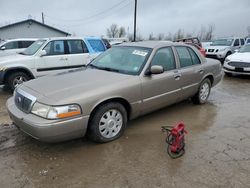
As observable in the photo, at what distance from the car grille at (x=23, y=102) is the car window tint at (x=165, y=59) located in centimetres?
225

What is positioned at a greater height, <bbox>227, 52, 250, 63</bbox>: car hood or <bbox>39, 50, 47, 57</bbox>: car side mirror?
<bbox>39, 50, 47, 57</bbox>: car side mirror

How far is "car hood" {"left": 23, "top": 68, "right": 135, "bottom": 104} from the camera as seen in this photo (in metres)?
3.54

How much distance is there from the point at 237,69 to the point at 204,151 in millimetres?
7116

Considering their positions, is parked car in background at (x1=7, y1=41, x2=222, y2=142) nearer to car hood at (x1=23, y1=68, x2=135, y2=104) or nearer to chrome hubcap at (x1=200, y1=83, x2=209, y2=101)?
car hood at (x1=23, y1=68, x2=135, y2=104)

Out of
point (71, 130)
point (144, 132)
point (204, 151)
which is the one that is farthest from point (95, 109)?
point (204, 151)

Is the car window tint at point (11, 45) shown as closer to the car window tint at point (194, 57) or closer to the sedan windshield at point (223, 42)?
the car window tint at point (194, 57)

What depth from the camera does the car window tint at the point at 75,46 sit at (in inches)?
322

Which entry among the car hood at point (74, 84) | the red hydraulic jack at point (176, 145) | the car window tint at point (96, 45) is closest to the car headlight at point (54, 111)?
the car hood at point (74, 84)

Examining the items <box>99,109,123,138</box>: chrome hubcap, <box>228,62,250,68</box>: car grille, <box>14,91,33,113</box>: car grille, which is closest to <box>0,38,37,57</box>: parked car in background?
<box>228,62,250,68</box>: car grille

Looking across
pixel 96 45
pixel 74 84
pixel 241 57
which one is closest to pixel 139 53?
pixel 74 84

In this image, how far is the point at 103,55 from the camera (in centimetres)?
529

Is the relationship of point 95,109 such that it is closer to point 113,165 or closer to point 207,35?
point 113,165

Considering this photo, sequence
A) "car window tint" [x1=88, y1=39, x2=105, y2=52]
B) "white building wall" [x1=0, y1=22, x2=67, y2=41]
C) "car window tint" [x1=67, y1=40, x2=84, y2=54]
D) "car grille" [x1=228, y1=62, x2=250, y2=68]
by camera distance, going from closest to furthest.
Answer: "car window tint" [x1=67, y1=40, x2=84, y2=54]
"car window tint" [x1=88, y1=39, x2=105, y2=52]
"car grille" [x1=228, y1=62, x2=250, y2=68]
"white building wall" [x1=0, y1=22, x2=67, y2=41]

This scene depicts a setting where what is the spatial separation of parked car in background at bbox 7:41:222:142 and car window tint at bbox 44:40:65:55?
3.13m
